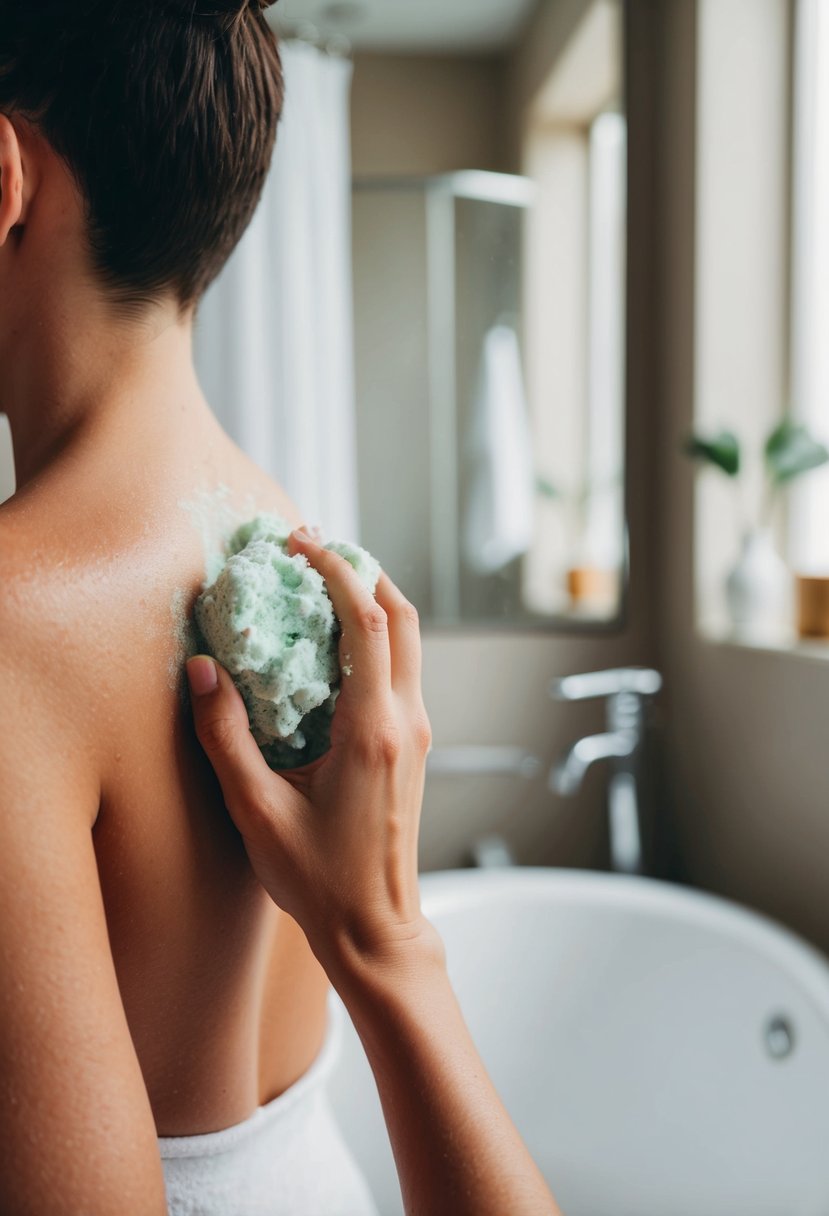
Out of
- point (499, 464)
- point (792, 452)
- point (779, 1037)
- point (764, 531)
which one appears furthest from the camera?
point (499, 464)

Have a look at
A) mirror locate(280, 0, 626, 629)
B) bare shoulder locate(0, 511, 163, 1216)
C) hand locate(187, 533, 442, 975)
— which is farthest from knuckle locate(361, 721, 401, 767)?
mirror locate(280, 0, 626, 629)

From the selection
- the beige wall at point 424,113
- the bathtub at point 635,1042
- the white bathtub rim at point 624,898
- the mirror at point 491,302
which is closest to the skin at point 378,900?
the bathtub at point 635,1042

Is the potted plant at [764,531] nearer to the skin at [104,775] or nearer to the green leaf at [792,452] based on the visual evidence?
the green leaf at [792,452]

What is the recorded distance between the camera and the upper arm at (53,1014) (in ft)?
1.34

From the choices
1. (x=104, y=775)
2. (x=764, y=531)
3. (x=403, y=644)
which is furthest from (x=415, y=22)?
(x=104, y=775)

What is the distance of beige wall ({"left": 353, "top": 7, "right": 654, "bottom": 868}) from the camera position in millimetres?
1889

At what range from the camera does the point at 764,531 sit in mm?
1825

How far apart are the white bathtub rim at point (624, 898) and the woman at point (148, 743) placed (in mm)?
1054

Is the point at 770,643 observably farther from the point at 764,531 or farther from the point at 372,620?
the point at 372,620

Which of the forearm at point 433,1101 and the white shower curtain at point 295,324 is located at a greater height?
the white shower curtain at point 295,324

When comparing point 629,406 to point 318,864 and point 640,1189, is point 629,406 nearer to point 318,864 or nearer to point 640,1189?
point 640,1189

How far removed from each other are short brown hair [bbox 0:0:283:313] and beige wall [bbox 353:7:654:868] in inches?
57.0

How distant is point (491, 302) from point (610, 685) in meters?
0.77

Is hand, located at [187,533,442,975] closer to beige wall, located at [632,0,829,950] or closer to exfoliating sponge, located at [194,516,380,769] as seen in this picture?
exfoliating sponge, located at [194,516,380,769]
